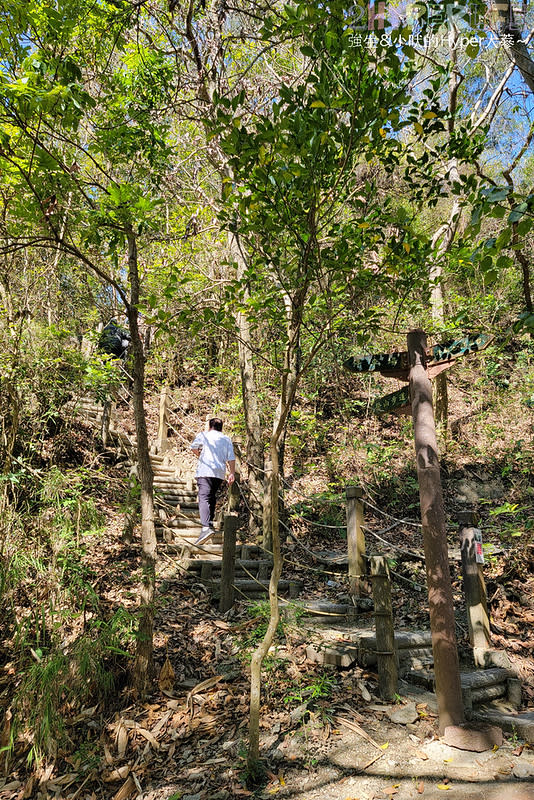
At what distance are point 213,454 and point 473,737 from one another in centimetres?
426

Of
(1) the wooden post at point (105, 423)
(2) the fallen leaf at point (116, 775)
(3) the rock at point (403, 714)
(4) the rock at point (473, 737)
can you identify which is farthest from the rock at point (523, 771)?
(1) the wooden post at point (105, 423)

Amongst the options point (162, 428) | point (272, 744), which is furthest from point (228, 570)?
point (162, 428)

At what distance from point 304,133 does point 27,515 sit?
4.22 metres

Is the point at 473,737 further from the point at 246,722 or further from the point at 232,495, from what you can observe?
the point at 232,495

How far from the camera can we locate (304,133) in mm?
2559

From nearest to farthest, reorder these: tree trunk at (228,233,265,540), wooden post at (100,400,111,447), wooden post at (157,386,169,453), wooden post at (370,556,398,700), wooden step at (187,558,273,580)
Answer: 1. wooden post at (370,556,398,700)
2. wooden step at (187,558,273,580)
3. tree trunk at (228,233,265,540)
4. wooden post at (100,400,111,447)
5. wooden post at (157,386,169,453)

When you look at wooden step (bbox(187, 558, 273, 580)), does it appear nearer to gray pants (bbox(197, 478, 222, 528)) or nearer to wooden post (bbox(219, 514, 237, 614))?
wooden post (bbox(219, 514, 237, 614))

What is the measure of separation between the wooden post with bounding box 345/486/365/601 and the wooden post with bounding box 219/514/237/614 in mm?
1267

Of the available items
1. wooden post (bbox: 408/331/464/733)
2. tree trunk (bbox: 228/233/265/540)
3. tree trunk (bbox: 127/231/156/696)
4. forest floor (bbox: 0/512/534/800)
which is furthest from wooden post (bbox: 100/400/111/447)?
wooden post (bbox: 408/331/464/733)

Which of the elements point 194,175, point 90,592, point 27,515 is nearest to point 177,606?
point 90,592

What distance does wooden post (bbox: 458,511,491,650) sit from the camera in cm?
451

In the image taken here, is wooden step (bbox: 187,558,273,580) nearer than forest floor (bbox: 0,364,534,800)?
No

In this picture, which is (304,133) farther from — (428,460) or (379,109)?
(428,460)

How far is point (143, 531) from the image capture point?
151 inches
